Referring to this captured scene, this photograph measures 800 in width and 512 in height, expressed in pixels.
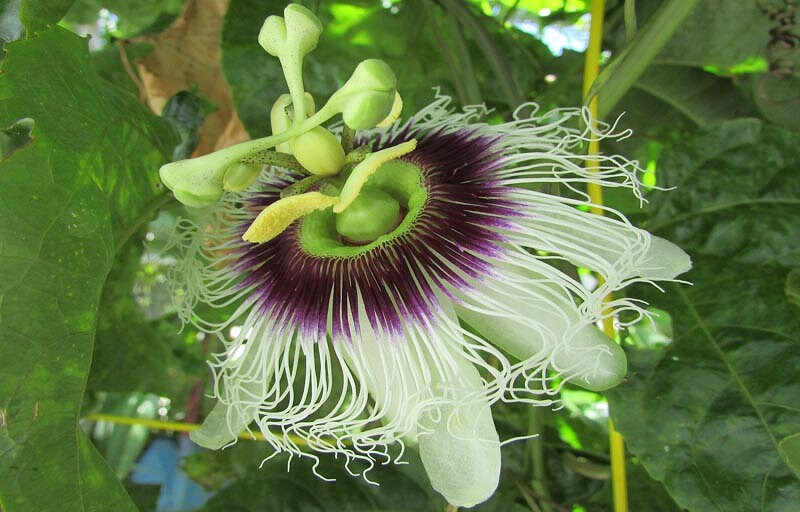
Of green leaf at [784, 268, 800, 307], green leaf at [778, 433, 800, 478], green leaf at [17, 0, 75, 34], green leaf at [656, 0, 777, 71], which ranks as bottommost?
green leaf at [17, 0, 75, 34]

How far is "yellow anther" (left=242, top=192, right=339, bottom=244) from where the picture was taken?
732mm

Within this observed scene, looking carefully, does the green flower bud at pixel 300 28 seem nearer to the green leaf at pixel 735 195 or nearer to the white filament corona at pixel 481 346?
the white filament corona at pixel 481 346

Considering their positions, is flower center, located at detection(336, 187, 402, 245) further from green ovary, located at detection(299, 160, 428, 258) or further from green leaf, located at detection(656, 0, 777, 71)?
green leaf, located at detection(656, 0, 777, 71)

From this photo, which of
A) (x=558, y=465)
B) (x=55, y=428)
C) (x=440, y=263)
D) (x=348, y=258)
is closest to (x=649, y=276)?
(x=440, y=263)

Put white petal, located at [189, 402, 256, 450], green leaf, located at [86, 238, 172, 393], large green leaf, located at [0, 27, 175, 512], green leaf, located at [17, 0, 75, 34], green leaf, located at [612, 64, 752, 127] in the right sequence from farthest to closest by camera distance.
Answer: green leaf, located at [612, 64, 752, 127], green leaf, located at [86, 238, 172, 393], white petal, located at [189, 402, 256, 450], green leaf, located at [17, 0, 75, 34], large green leaf, located at [0, 27, 175, 512]

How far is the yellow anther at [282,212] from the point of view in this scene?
732mm

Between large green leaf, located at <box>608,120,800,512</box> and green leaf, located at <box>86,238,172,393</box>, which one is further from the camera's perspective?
green leaf, located at <box>86,238,172,393</box>

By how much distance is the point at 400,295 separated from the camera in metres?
0.81

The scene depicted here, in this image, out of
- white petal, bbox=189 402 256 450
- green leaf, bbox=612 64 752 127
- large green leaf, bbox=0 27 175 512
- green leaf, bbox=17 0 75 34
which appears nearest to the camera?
large green leaf, bbox=0 27 175 512

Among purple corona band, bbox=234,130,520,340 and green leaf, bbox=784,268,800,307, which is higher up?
green leaf, bbox=784,268,800,307

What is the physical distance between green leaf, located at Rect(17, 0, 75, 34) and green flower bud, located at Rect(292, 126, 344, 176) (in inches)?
9.7

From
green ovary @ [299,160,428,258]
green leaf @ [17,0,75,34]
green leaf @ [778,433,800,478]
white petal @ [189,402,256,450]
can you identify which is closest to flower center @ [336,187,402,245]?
green ovary @ [299,160,428,258]

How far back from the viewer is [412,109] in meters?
1.18

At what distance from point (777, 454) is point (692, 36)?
604 mm
